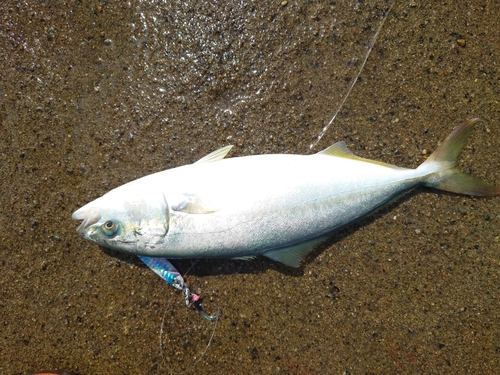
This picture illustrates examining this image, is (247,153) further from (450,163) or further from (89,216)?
(450,163)

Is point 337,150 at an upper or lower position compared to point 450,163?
upper

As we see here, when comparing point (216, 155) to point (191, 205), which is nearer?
point (191, 205)

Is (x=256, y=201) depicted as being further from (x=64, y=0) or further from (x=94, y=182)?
(x=64, y=0)

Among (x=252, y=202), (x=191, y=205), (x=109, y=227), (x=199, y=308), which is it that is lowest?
(x=199, y=308)

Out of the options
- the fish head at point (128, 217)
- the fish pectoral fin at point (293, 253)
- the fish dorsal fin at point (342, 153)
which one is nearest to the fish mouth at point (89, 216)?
the fish head at point (128, 217)

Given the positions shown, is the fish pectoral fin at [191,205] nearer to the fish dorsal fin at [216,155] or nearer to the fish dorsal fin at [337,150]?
the fish dorsal fin at [216,155]

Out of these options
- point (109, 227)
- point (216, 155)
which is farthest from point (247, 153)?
point (109, 227)

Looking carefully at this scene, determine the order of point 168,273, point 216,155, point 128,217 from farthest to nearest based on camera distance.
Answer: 1. point 168,273
2. point 216,155
3. point 128,217

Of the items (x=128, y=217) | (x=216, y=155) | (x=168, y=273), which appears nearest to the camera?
(x=128, y=217)
